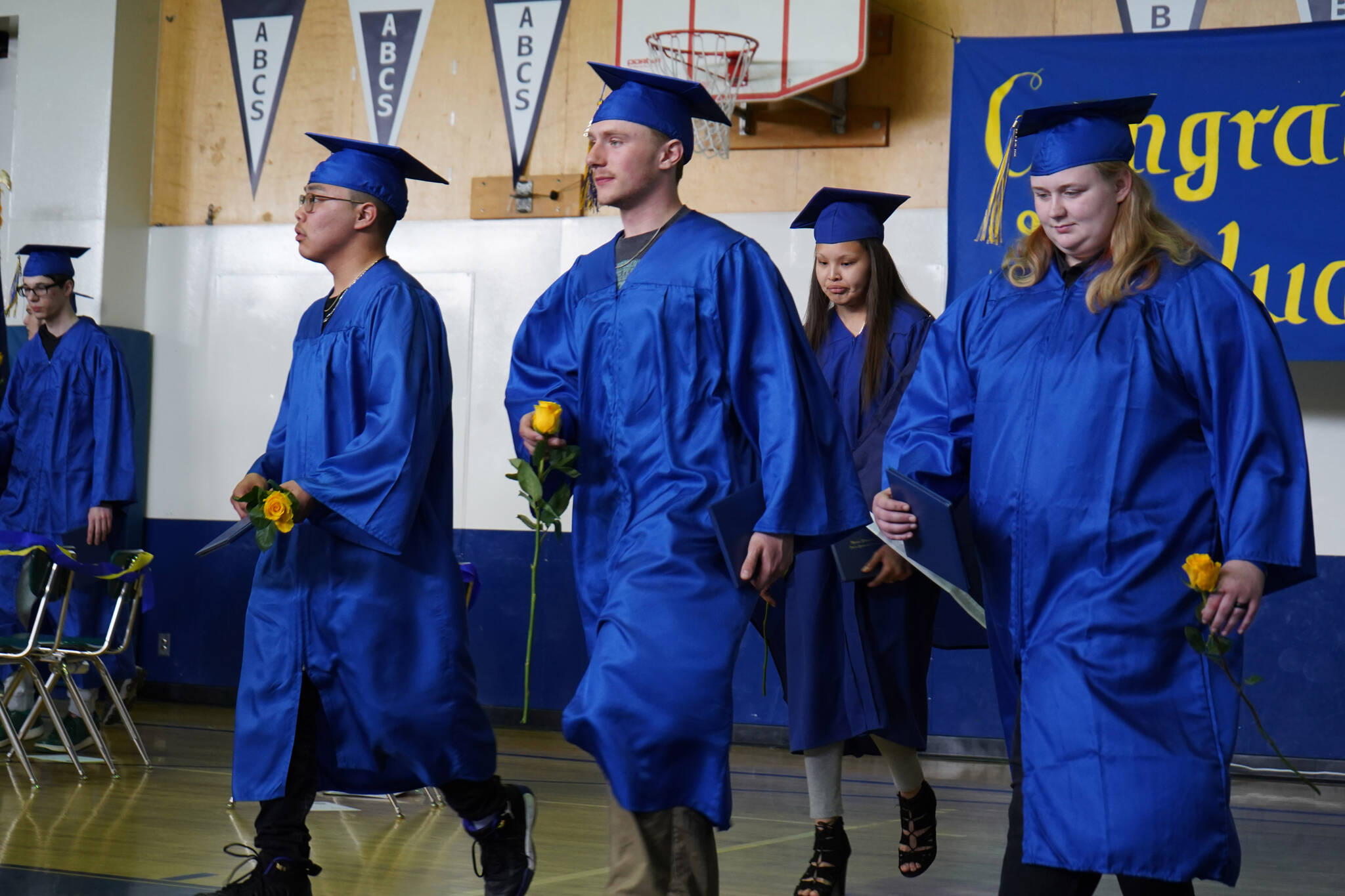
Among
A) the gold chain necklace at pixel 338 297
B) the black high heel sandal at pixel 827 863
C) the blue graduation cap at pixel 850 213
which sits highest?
the blue graduation cap at pixel 850 213

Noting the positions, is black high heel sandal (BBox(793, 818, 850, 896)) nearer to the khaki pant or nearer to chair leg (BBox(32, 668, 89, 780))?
the khaki pant

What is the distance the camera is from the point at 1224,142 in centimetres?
608

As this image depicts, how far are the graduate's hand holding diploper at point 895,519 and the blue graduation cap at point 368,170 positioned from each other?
4.64 feet

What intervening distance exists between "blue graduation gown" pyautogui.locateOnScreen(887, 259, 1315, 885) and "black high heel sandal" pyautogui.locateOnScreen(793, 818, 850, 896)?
117cm

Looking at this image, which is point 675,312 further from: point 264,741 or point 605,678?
point 264,741

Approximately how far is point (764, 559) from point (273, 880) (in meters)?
1.31

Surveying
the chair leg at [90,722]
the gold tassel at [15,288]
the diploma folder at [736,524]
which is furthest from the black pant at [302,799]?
the gold tassel at [15,288]

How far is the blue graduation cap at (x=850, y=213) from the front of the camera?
13.4 ft

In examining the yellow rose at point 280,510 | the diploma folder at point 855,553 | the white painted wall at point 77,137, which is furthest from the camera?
the white painted wall at point 77,137

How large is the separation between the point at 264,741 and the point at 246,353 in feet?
16.4

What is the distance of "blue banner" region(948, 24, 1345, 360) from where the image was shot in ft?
19.5

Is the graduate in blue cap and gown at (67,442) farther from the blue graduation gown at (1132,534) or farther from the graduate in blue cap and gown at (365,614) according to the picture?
the blue graduation gown at (1132,534)

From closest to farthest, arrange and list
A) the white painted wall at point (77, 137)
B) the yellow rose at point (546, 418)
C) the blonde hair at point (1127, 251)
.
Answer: the blonde hair at point (1127, 251) < the yellow rose at point (546, 418) < the white painted wall at point (77, 137)

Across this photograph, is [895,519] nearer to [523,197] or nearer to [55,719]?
[55,719]
